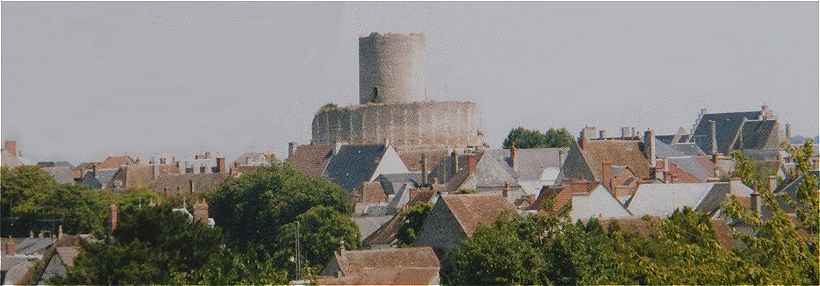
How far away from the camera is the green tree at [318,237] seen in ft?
146

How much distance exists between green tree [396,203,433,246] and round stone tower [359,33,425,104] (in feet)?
116

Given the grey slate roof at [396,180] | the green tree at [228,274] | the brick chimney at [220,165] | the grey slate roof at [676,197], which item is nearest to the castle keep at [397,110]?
the brick chimney at [220,165]

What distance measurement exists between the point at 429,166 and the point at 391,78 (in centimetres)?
942

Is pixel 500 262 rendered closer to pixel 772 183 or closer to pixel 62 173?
pixel 772 183

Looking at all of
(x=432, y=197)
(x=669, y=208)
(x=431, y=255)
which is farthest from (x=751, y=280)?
(x=432, y=197)

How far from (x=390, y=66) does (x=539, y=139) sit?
6.21 m

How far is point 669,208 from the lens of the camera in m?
46.1

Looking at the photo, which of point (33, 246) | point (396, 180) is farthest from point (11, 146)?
Answer: point (33, 246)

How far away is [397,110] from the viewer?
81688mm

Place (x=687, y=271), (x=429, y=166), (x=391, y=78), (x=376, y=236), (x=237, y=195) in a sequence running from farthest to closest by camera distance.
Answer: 1. (x=391, y=78)
2. (x=429, y=166)
3. (x=237, y=195)
4. (x=376, y=236)
5. (x=687, y=271)

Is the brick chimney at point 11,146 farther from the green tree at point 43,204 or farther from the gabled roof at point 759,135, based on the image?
the gabled roof at point 759,135

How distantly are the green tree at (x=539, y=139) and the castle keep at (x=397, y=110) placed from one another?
172cm

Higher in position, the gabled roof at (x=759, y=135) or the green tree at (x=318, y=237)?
the gabled roof at (x=759, y=135)

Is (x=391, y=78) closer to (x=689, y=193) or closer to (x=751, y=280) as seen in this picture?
(x=689, y=193)
